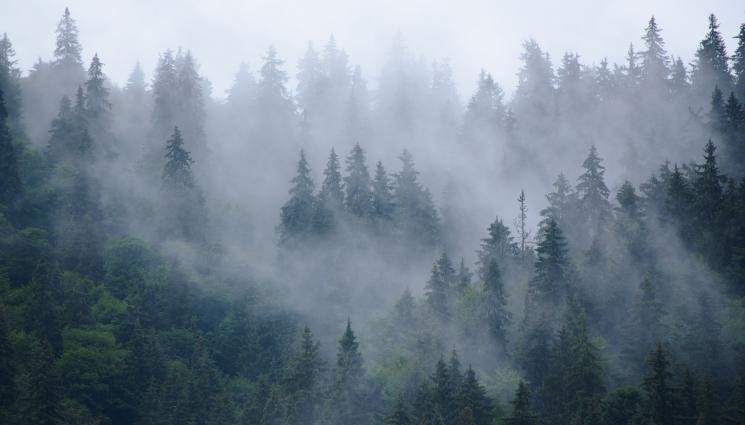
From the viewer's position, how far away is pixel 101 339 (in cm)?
7738

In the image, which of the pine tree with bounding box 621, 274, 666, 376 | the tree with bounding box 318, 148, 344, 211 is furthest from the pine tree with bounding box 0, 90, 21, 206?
the pine tree with bounding box 621, 274, 666, 376

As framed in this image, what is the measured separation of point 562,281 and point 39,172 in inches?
2307

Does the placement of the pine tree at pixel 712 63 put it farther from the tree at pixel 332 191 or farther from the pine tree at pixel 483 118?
the tree at pixel 332 191

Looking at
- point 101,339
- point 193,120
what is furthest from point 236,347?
point 193,120

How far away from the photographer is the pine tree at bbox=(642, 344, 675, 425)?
6200cm

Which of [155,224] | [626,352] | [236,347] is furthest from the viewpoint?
[155,224]

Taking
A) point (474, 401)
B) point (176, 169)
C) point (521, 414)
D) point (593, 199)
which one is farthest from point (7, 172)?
point (593, 199)

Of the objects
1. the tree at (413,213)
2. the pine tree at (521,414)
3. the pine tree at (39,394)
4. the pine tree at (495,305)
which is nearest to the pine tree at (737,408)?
the pine tree at (521,414)

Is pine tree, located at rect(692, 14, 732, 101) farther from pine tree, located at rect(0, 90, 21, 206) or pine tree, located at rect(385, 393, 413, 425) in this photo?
pine tree, located at rect(0, 90, 21, 206)

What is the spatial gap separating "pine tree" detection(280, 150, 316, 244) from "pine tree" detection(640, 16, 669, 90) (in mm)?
48951

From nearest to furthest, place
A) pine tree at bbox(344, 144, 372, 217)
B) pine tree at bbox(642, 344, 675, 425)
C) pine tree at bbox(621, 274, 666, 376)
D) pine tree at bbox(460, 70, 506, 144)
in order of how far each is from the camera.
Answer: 1. pine tree at bbox(642, 344, 675, 425)
2. pine tree at bbox(621, 274, 666, 376)
3. pine tree at bbox(344, 144, 372, 217)
4. pine tree at bbox(460, 70, 506, 144)

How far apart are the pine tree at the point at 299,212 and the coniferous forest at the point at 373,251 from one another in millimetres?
235

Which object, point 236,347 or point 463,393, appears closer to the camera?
point 463,393

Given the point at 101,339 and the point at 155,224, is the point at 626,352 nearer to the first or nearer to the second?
the point at 101,339
